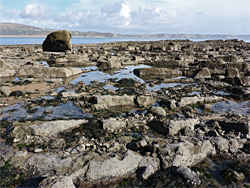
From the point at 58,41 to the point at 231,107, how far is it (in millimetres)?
35205

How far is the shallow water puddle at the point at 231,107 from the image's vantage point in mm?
12119

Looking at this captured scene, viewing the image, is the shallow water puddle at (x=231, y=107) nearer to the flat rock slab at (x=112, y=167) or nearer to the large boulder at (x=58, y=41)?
the flat rock slab at (x=112, y=167)

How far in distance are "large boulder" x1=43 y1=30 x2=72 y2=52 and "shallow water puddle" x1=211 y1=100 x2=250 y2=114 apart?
33376 millimetres

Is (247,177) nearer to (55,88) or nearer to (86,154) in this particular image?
(86,154)

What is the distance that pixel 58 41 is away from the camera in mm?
38375

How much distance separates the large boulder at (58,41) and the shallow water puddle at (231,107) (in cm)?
3338

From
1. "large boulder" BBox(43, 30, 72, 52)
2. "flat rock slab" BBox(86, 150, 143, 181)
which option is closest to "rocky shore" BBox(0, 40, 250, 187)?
"flat rock slab" BBox(86, 150, 143, 181)

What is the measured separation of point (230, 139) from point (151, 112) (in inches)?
171

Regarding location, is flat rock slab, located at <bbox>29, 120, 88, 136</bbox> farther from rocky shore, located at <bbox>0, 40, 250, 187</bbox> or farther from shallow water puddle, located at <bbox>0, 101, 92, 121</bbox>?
shallow water puddle, located at <bbox>0, 101, 92, 121</bbox>

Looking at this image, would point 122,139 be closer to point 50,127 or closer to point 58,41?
point 50,127

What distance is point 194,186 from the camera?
231 inches

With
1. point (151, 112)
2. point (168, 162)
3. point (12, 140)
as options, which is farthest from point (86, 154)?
point (151, 112)

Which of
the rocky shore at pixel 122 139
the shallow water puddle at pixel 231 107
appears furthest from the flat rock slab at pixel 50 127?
the shallow water puddle at pixel 231 107

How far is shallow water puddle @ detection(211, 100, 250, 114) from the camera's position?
1212 cm
